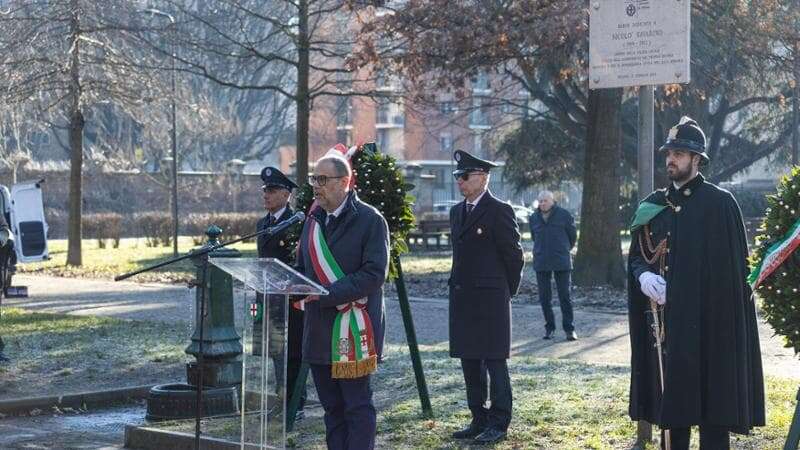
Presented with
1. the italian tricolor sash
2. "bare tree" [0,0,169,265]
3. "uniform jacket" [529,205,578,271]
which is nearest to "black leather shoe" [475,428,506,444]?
the italian tricolor sash

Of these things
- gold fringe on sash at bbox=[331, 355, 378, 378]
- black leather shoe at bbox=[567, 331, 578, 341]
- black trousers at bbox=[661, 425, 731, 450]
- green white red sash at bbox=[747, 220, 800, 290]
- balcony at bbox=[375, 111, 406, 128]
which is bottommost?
black leather shoe at bbox=[567, 331, 578, 341]

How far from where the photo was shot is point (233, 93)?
75938mm

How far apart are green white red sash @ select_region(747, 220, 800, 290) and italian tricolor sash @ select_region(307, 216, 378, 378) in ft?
6.91

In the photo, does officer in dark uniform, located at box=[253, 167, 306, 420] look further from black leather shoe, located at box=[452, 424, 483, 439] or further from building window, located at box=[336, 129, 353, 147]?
building window, located at box=[336, 129, 353, 147]

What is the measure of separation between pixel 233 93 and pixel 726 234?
70.2 metres

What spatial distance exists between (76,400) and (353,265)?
5.08 meters

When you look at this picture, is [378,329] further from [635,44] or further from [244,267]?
[635,44]

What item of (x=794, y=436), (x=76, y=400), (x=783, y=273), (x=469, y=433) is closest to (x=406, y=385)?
(x=469, y=433)

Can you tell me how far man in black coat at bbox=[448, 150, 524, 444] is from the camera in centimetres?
899

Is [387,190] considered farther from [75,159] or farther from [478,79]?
[478,79]

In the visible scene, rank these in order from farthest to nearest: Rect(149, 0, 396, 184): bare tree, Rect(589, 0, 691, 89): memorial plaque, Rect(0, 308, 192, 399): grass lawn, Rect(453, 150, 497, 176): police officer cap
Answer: Rect(149, 0, 396, 184): bare tree → Rect(0, 308, 192, 399): grass lawn → Rect(453, 150, 497, 176): police officer cap → Rect(589, 0, 691, 89): memorial plaque

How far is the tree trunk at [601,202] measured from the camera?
23547 millimetres

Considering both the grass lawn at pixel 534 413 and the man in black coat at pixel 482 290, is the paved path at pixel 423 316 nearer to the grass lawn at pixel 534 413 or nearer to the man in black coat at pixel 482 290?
the grass lawn at pixel 534 413

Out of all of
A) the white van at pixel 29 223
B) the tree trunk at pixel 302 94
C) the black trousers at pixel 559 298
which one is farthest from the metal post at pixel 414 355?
the white van at pixel 29 223
